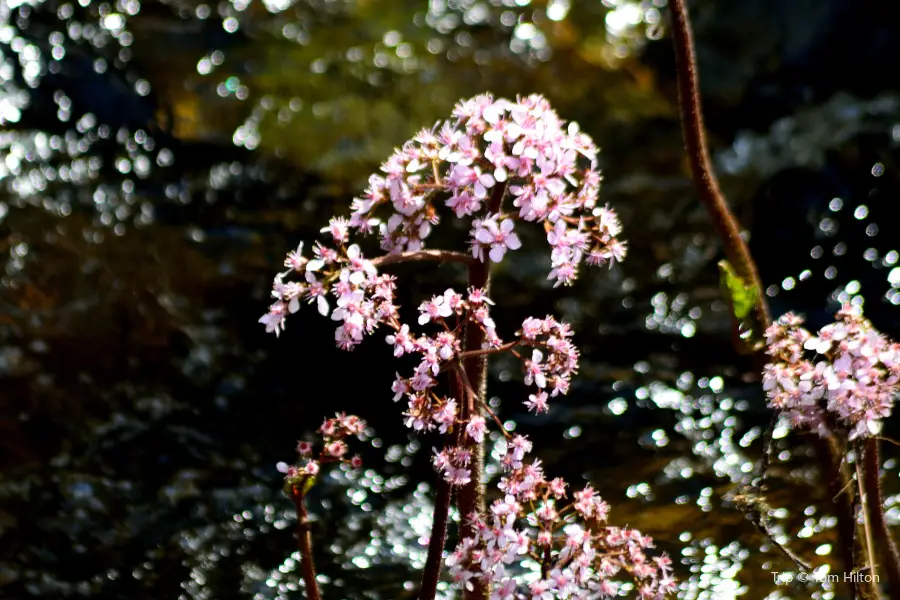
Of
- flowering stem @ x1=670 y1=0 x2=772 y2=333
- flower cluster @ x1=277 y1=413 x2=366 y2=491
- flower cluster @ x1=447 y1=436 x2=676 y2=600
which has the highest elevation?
flowering stem @ x1=670 y1=0 x2=772 y2=333

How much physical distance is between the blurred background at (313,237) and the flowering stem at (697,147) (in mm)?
65

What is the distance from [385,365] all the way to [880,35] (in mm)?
3579

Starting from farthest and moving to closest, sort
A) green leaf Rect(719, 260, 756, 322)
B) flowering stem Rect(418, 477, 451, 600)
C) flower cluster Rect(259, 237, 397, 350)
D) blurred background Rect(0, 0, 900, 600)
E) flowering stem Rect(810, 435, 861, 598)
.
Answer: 1. blurred background Rect(0, 0, 900, 600)
2. green leaf Rect(719, 260, 756, 322)
3. flowering stem Rect(810, 435, 861, 598)
4. flowering stem Rect(418, 477, 451, 600)
5. flower cluster Rect(259, 237, 397, 350)

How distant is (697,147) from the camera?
1.85 meters

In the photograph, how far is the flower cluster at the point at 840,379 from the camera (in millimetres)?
1495

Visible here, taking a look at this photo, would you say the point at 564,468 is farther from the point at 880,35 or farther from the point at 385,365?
the point at 880,35

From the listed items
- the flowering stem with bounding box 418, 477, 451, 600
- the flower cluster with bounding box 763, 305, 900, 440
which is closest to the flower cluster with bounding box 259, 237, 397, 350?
the flowering stem with bounding box 418, 477, 451, 600

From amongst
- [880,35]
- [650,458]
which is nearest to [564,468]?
[650,458]

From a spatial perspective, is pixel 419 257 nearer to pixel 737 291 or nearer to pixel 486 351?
pixel 486 351

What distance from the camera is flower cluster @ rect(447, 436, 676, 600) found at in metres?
1.54

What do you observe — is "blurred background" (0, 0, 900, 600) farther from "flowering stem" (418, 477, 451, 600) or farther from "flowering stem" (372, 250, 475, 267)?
"flowering stem" (418, 477, 451, 600)

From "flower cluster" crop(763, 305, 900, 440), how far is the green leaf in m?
0.20

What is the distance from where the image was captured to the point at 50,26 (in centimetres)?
577

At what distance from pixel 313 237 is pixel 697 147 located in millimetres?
2933
